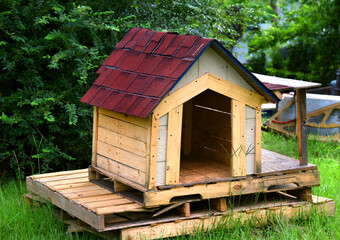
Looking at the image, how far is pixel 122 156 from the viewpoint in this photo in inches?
191

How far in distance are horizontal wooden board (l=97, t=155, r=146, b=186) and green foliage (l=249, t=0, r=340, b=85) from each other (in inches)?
352

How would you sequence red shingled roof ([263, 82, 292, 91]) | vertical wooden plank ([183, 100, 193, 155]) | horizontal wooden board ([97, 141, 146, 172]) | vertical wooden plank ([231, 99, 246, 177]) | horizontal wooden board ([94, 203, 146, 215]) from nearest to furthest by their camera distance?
1. horizontal wooden board ([94, 203, 146, 215])
2. horizontal wooden board ([97, 141, 146, 172])
3. vertical wooden plank ([231, 99, 246, 177])
4. red shingled roof ([263, 82, 292, 91])
5. vertical wooden plank ([183, 100, 193, 155])

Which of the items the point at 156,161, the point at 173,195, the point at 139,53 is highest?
the point at 139,53

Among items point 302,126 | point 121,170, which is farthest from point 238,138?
point 121,170

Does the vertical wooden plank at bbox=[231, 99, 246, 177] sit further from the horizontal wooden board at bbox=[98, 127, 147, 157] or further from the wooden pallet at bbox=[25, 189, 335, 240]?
the horizontal wooden board at bbox=[98, 127, 147, 157]

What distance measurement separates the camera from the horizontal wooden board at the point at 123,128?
453 cm

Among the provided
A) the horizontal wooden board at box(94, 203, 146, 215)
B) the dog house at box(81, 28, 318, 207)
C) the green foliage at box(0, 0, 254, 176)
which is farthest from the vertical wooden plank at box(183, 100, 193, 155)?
the horizontal wooden board at box(94, 203, 146, 215)

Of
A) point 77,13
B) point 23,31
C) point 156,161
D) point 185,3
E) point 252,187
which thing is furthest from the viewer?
point 185,3

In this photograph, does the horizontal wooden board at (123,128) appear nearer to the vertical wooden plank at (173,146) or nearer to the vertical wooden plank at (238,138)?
the vertical wooden plank at (173,146)

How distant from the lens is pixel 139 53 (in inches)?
196

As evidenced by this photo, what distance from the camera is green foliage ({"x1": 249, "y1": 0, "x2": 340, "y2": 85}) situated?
13914mm

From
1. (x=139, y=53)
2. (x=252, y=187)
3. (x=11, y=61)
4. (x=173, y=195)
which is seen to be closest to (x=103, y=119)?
(x=139, y=53)

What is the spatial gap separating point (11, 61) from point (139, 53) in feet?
7.81

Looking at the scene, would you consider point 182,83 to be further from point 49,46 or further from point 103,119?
point 49,46
